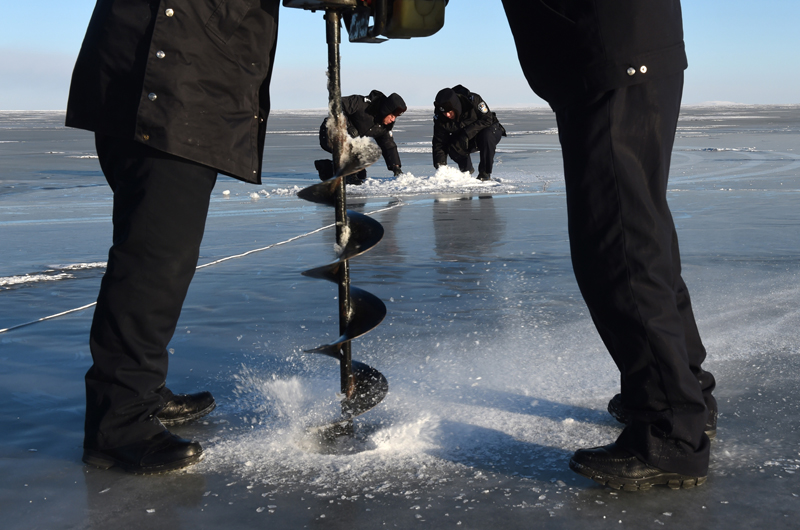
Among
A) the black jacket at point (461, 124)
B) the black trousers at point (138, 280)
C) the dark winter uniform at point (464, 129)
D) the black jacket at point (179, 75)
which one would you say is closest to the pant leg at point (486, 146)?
the dark winter uniform at point (464, 129)

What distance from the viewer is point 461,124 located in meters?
11.7

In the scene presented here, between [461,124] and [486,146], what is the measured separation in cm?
75

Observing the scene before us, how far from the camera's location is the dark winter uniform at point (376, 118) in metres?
11.7

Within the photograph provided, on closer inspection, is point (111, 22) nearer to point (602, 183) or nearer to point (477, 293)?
point (602, 183)

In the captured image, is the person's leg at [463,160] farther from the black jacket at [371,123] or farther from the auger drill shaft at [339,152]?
the auger drill shaft at [339,152]

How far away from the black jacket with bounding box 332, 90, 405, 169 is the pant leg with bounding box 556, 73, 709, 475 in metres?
9.81

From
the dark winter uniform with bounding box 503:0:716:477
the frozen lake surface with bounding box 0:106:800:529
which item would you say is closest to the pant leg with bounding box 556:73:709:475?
the dark winter uniform with bounding box 503:0:716:477

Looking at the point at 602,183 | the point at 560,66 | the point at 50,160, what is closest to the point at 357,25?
the point at 560,66

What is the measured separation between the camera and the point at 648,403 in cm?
191

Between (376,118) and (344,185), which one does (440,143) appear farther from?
(344,185)

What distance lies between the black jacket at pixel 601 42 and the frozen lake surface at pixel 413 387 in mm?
951

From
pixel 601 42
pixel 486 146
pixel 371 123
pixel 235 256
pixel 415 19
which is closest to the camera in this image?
pixel 601 42

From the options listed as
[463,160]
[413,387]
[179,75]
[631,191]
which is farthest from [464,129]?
[631,191]

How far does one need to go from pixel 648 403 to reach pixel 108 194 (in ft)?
28.7
